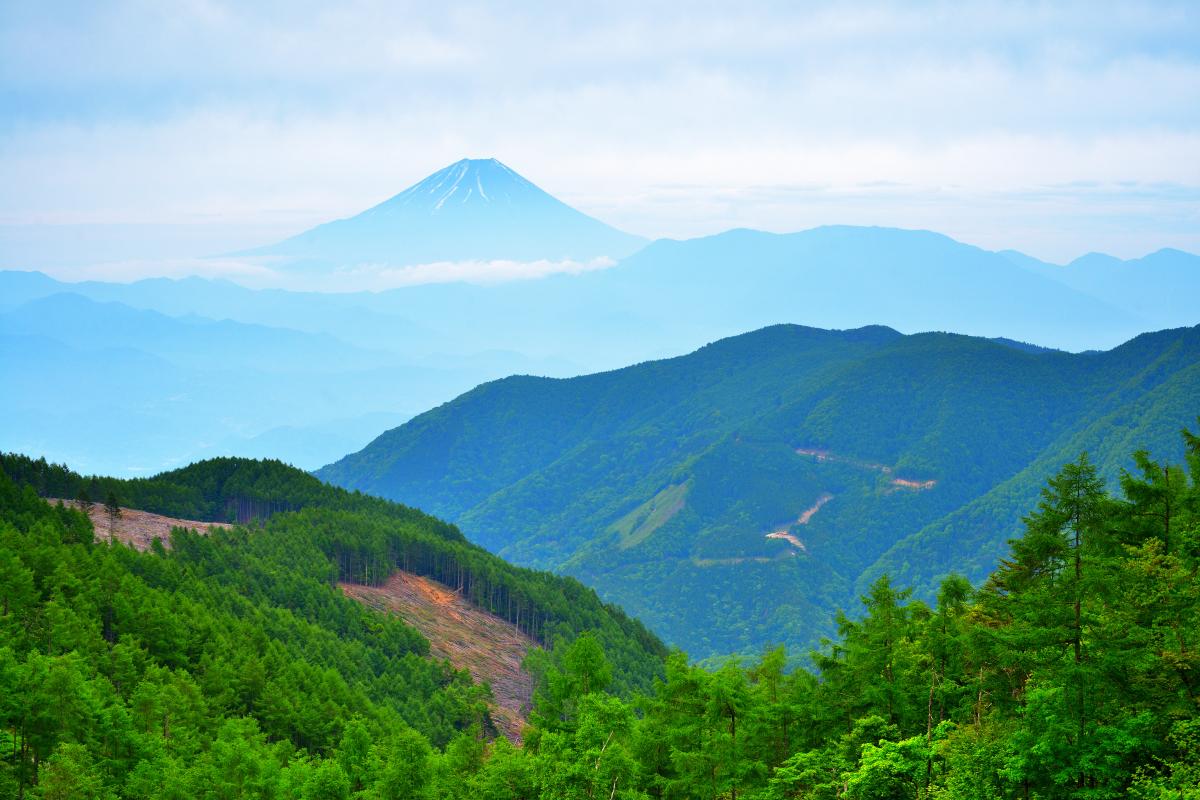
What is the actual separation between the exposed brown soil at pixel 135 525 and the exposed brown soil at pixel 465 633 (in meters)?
23.2

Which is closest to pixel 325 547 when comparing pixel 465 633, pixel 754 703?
pixel 465 633

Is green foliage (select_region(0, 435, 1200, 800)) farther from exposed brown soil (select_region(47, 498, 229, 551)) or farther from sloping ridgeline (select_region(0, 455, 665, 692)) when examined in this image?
sloping ridgeline (select_region(0, 455, 665, 692))

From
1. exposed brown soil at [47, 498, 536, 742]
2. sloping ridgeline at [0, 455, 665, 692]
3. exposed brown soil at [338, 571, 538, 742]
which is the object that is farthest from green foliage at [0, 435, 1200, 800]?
sloping ridgeline at [0, 455, 665, 692]

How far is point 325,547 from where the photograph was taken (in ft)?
451

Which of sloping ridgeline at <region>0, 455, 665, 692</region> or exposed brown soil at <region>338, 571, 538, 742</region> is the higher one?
sloping ridgeline at <region>0, 455, 665, 692</region>

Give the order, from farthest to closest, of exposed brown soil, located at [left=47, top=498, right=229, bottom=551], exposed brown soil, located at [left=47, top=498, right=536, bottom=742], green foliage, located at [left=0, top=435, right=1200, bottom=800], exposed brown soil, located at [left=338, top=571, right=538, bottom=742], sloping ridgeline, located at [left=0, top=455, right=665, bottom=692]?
sloping ridgeline, located at [left=0, top=455, right=665, bottom=692] → exposed brown soil, located at [left=47, top=498, right=229, bottom=551] → exposed brown soil, located at [left=47, top=498, right=536, bottom=742] → exposed brown soil, located at [left=338, top=571, right=538, bottom=742] → green foliage, located at [left=0, top=435, right=1200, bottom=800]

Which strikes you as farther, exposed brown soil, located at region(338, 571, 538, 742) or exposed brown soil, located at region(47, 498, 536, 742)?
exposed brown soil, located at region(47, 498, 536, 742)

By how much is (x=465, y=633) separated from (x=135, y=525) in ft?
143

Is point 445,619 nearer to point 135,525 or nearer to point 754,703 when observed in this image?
point 135,525

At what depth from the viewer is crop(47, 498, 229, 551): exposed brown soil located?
121 meters

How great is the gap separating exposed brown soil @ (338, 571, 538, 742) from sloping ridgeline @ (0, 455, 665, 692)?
2.70 meters

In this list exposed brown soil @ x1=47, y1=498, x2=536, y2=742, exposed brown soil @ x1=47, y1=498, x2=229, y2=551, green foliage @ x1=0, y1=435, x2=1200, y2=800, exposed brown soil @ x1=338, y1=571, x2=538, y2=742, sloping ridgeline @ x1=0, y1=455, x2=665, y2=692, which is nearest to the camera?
green foliage @ x1=0, y1=435, x2=1200, y2=800

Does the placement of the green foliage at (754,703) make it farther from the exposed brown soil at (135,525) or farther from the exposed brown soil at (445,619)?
the exposed brown soil at (445,619)

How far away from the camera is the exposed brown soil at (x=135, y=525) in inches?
4781
